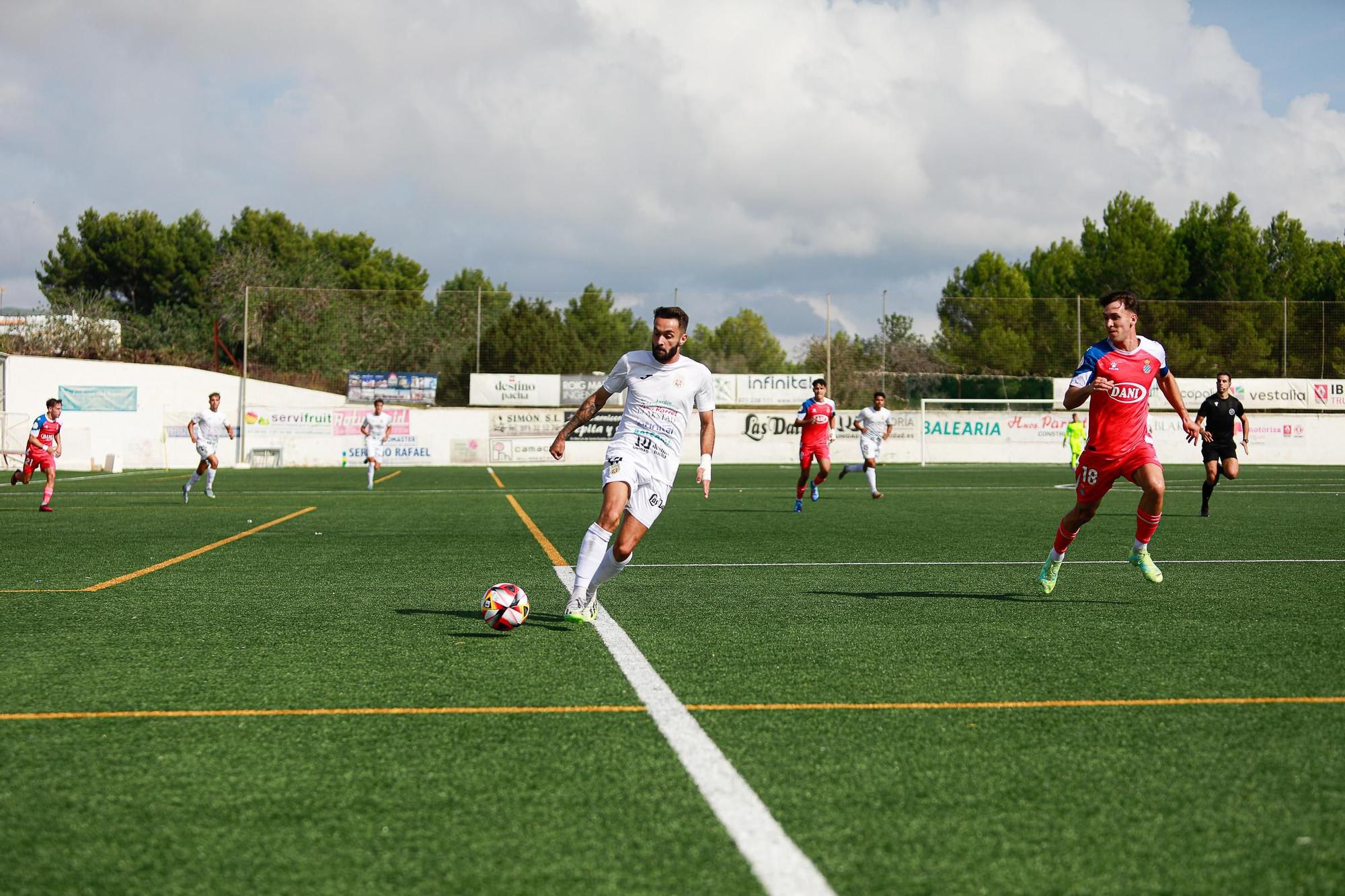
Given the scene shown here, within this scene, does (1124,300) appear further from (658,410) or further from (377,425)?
(377,425)

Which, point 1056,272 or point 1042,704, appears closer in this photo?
point 1042,704

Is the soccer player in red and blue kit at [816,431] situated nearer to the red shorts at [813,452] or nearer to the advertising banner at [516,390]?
the red shorts at [813,452]

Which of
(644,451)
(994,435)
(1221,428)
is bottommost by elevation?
(994,435)

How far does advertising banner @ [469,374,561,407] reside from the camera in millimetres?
43281

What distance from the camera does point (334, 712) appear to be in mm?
4832

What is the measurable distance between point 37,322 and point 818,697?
5489 cm

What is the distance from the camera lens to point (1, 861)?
311cm

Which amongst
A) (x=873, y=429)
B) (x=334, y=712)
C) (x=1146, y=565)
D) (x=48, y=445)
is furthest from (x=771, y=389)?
(x=334, y=712)

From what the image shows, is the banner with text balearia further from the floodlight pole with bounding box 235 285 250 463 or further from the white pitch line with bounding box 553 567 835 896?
the white pitch line with bounding box 553 567 835 896

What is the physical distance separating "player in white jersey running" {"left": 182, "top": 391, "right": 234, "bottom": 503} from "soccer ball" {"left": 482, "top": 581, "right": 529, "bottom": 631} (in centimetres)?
1633

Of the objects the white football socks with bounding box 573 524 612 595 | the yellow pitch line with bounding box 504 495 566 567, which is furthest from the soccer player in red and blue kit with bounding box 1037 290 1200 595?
the yellow pitch line with bounding box 504 495 566 567

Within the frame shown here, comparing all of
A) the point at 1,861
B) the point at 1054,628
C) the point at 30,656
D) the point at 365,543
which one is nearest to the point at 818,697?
the point at 1054,628

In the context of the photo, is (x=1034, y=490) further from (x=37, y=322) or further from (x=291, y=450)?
(x=37, y=322)

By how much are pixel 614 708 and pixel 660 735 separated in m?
0.49
